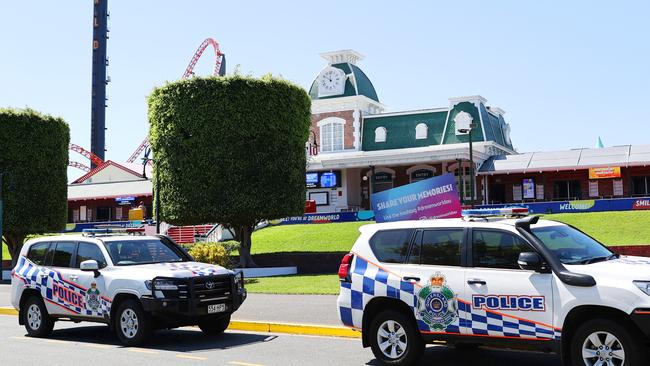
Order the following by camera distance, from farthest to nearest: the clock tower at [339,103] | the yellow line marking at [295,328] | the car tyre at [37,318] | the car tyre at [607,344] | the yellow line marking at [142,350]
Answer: the clock tower at [339,103]
the car tyre at [37,318]
the yellow line marking at [295,328]
the yellow line marking at [142,350]
the car tyre at [607,344]

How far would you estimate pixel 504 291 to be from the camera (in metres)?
7.83

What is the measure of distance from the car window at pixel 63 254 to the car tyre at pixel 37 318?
809 millimetres

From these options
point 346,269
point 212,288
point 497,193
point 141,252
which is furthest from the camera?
point 497,193

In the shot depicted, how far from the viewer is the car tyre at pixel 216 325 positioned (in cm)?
1213

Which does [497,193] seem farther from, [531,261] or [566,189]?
[531,261]

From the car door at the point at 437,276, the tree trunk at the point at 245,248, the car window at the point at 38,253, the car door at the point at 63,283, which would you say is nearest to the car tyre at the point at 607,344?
the car door at the point at 437,276

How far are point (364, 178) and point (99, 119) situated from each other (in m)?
38.6

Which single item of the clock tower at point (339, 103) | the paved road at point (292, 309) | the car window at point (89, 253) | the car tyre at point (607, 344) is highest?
the clock tower at point (339, 103)

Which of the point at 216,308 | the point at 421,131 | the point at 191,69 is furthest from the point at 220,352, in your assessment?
the point at 191,69

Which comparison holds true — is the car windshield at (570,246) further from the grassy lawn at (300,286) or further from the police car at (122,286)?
the grassy lawn at (300,286)

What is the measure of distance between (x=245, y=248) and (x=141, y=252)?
18.1m

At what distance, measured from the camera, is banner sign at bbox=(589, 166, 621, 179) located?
46406mm

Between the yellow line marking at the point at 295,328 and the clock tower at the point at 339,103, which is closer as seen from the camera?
the yellow line marking at the point at 295,328

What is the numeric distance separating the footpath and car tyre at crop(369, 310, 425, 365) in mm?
2382
